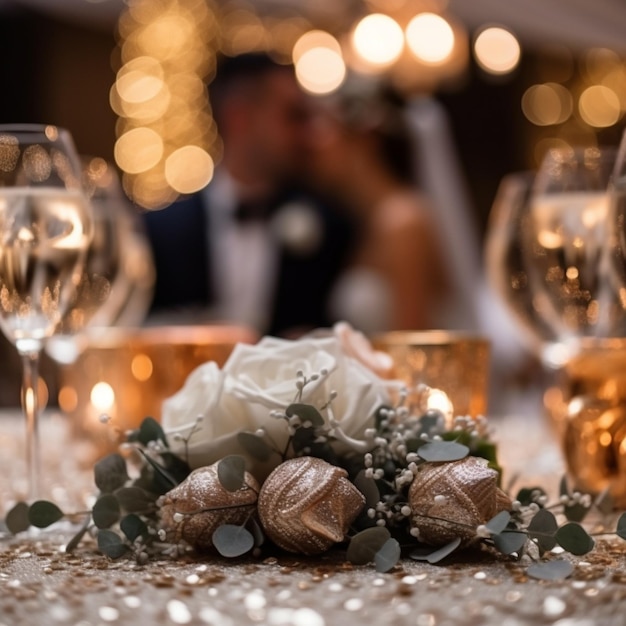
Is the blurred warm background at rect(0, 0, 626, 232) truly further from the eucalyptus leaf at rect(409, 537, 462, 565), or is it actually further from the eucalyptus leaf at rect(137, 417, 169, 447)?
the eucalyptus leaf at rect(409, 537, 462, 565)

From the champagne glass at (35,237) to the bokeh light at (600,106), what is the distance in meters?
4.91

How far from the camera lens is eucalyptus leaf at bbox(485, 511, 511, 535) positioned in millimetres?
522

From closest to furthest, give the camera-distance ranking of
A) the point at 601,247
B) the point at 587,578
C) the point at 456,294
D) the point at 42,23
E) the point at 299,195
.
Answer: the point at 587,578, the point at 601,247, the point at 299,195, the point at 456,294, the point at 42,23

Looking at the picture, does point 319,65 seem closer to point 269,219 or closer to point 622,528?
point 269,219

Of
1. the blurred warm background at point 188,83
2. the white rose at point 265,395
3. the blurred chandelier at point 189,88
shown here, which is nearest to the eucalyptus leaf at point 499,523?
the white rose at point 265,395

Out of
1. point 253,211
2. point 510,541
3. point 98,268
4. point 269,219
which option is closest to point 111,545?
point 510,541

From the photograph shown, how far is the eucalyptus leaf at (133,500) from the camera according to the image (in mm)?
603

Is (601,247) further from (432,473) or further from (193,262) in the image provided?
(193,262)

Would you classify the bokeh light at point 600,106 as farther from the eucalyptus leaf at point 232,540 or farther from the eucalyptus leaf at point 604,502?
the eucalyptus leaf at point 232,540

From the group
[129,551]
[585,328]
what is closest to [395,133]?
[585,328]

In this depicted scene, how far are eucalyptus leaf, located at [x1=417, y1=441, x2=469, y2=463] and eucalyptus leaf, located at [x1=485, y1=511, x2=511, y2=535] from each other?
0.15ft

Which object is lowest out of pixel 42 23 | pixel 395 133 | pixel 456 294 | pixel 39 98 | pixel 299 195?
pixel 456 294

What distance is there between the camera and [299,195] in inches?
118

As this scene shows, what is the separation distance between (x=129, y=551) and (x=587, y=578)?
266mm
